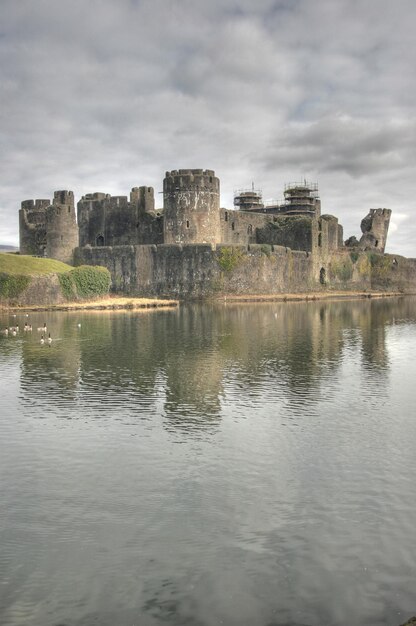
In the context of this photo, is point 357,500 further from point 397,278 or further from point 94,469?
point 397,278

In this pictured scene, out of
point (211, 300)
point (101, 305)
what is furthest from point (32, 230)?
point (101, 305)

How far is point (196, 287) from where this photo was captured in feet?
164

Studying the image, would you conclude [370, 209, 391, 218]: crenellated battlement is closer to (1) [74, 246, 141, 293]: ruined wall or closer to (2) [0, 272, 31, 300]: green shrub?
(1) [74, 246, 141, 293]: ruined wall

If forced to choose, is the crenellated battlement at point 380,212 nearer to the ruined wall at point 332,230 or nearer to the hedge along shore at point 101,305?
the ruined wall at point 332,230

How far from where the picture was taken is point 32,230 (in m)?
59.8

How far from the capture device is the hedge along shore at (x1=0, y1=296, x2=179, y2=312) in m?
37.5

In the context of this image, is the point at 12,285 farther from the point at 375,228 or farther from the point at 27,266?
the point at 375,228

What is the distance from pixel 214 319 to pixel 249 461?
77.6 ft

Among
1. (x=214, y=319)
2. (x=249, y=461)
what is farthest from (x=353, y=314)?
(x=249, y=461)

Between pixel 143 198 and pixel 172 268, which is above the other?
pixel 143 198

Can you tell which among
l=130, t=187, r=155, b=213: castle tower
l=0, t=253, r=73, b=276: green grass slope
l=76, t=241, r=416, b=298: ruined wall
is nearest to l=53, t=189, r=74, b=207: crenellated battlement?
l=76, t=241, r=416, b=298: ruined wall

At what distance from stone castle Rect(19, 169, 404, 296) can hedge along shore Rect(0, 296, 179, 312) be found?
376 cm

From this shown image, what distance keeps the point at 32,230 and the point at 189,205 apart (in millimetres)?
15116

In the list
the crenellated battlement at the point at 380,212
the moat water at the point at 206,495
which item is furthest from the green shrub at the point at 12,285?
the crenellated battlement at the point at 380,212
